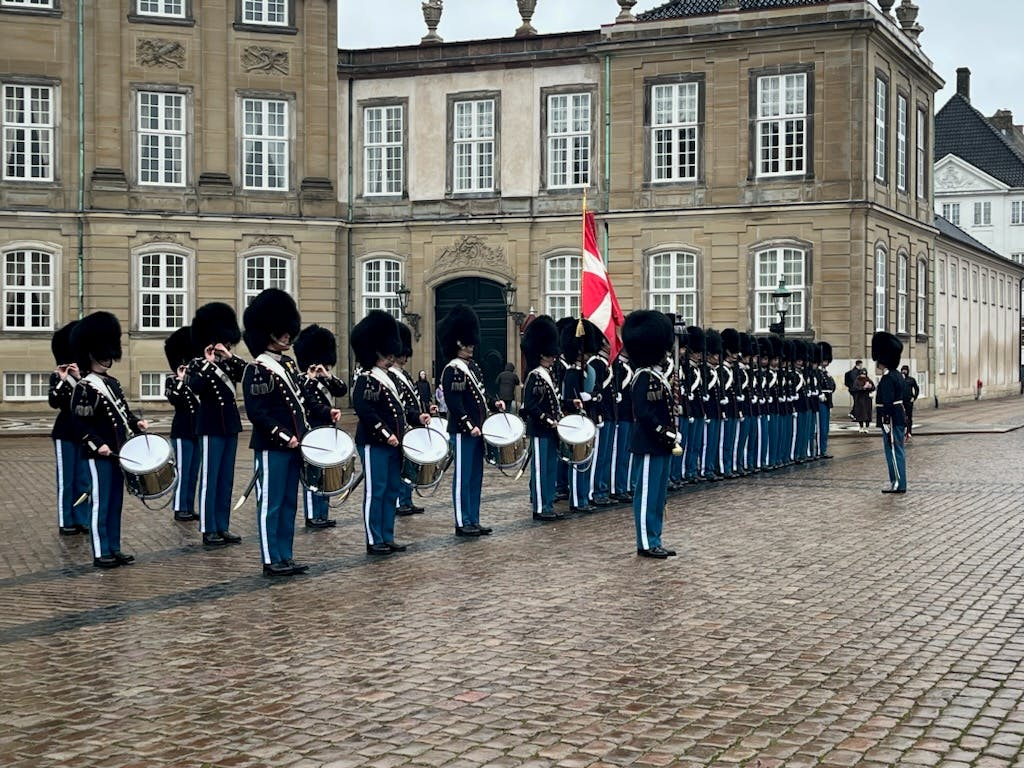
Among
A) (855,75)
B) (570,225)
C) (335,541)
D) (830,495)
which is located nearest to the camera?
(335,541)

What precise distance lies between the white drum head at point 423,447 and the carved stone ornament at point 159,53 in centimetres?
2455

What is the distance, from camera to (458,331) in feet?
45.7

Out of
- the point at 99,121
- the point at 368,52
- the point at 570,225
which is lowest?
the point at 570,225

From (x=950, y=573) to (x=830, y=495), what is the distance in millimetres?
6331

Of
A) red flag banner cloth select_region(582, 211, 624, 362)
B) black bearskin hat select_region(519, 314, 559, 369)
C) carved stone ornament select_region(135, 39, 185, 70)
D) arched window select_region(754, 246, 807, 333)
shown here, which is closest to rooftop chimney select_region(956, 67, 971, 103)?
arched window select_region(754, 246, 807, 333)

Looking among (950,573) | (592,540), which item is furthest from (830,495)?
(950,573)

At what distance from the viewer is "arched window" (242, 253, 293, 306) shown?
35.9 m

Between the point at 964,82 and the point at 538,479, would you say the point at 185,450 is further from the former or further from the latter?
the point at 964,82

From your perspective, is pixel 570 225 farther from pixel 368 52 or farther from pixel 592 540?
pixel 592 540

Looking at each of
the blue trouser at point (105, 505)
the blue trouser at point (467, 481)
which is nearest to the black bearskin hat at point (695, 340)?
the blue trouser at point (467, 481)

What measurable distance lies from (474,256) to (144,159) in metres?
8.44

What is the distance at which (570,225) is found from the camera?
3609cm

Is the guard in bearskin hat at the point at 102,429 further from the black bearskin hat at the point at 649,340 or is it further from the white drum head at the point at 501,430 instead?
the black bearskin hat at the point at 649,340

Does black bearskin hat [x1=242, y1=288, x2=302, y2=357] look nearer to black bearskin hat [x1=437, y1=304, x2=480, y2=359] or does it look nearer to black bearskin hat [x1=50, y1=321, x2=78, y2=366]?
black bearskin hat [x1=437, y1=304, x2=480, y2=359]
